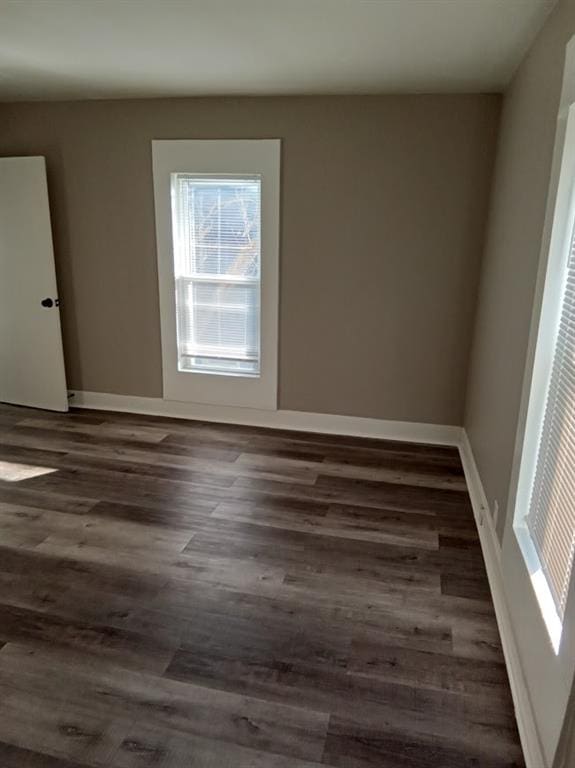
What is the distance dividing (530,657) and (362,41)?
264 centimetres

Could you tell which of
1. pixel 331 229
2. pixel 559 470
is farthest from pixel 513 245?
pixel 331 229

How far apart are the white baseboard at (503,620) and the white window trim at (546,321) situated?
12.2 inches

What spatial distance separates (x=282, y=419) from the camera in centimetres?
425

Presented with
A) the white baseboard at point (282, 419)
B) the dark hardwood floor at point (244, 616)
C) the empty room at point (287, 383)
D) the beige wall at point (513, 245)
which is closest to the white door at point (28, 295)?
the empty room at point (287, 383)

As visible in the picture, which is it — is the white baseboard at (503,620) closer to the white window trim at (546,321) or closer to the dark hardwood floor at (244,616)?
the dark hardwood floor at (244,616)

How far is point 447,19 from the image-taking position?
225 cm

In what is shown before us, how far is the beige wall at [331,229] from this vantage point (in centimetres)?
357

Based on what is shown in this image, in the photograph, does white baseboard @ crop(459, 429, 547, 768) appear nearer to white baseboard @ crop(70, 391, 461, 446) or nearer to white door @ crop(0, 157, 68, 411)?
white baseboard @ crop(70, 391, 461, 446)

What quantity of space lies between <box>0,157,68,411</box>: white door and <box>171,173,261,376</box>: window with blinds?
1024 mm

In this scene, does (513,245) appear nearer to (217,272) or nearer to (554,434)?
(554,434)

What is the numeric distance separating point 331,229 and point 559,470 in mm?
2552

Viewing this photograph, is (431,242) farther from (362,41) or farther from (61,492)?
(61,492)

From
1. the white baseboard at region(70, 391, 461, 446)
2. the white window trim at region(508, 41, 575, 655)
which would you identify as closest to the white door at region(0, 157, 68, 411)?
the white baseboard at region(70, 391, 461, 446)

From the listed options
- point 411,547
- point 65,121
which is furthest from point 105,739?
point 65,121
